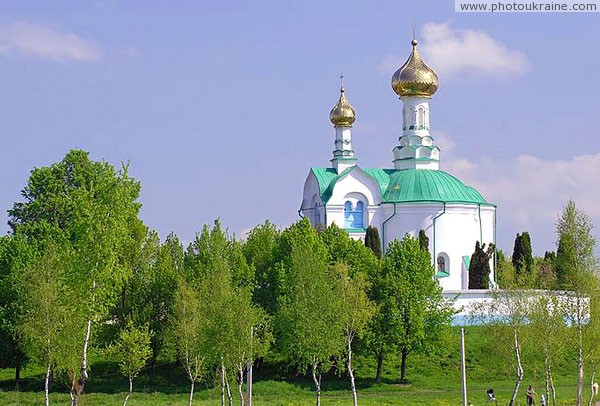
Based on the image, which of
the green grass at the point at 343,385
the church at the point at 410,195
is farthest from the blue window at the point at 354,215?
the green grass at the point at 343,385

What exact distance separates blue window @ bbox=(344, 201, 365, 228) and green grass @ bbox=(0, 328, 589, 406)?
14102 mm

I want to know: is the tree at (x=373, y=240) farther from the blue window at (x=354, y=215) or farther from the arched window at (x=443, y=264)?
the arched window at (x=443, y=264)

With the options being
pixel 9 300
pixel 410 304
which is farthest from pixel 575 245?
pixel 9 300

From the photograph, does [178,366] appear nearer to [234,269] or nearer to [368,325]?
[234,269]

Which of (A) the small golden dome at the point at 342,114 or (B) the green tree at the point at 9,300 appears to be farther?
(A) the small golden dome at the point at 342,114

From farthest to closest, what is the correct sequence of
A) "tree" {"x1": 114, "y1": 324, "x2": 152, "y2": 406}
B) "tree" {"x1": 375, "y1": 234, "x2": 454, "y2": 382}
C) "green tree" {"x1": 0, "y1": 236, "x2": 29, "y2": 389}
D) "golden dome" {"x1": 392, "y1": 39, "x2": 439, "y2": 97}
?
"golden dome" {"x1": 392, "y1": 39, "x2": 439, "y2": 97}, "tree" {"x1": 375, "y1": 234, "x2": 454, "y2": 382}, "green tree" {"x1": 0, "y1": 236, "x2": 29, "y2": 389}, "tree" {"x1": 114, "y1": 324, "x2": 152, "y2": 406}

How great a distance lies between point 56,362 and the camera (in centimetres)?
2838

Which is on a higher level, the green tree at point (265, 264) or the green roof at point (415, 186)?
the green roof at point (415, 186)

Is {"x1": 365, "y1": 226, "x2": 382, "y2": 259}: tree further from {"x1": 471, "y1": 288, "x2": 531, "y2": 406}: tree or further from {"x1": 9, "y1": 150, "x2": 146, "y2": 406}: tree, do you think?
{"x1": 9, "y1": 150, "x2": 146, "y2": 406}: tree

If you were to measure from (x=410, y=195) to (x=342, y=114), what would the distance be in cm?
726

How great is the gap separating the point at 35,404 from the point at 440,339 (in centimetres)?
1479

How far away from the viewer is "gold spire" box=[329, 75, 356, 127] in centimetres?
6059

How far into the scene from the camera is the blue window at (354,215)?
56.7m

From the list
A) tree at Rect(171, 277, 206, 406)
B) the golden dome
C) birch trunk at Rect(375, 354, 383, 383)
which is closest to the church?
the golden dome
